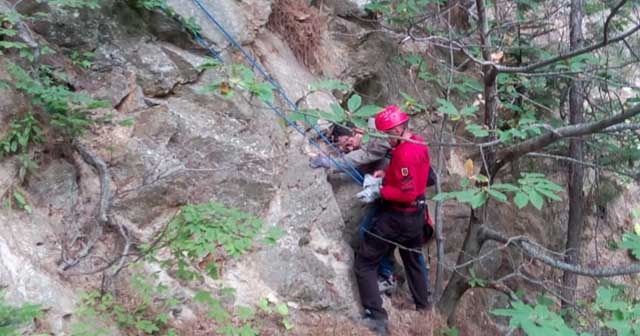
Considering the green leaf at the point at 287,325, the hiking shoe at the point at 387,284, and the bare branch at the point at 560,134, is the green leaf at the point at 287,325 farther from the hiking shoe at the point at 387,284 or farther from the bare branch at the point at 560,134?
the bare branch at the point at 560,134

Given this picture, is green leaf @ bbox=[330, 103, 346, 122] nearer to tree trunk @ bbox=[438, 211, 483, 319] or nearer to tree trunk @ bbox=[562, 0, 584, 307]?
tree trunk @ bbox=[438, 211, 483, 319]

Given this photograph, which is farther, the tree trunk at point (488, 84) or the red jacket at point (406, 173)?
the tree trunk at point (488, 84)

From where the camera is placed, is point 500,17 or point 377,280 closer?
point 377,280

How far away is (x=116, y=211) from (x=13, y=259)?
3.04 feet

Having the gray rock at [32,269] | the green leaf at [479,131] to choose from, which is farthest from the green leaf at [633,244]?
the gray rock at [32,269]

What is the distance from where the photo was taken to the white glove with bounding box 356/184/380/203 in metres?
5.14

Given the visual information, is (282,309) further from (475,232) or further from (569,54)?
(569,54)

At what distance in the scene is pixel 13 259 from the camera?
11.6 ft

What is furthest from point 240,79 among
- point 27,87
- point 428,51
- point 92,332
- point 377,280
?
point 428,51

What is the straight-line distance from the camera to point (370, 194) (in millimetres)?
5145

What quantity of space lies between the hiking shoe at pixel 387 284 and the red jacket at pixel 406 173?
998 mm

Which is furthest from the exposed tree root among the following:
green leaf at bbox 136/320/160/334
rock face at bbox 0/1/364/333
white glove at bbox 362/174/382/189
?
white glove at bbox 362/174/382/189

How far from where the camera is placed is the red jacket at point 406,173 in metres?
4.68

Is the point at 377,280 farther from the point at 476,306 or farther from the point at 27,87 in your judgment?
the point at 27,87
